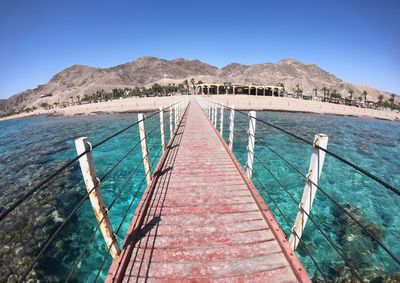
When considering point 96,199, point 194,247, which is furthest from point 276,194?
point 96,199

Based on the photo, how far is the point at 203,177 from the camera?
17.7 ft

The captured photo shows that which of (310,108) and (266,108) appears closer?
(266,108)

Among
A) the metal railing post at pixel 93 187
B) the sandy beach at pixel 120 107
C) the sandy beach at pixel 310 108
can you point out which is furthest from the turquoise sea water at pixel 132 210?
the sandy beach at pixel 310 108

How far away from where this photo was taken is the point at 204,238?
318cm

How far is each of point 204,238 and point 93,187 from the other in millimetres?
1646

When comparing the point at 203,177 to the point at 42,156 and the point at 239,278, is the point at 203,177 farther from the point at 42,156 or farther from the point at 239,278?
the point at 42,156

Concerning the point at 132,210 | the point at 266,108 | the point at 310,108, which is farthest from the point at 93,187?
the point at 310,108

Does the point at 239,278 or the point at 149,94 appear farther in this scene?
the point at 149,94

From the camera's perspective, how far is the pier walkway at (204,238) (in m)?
2.61

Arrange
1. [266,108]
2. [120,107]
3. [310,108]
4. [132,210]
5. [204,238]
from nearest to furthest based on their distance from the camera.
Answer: [204,238], [132,210], [266,108], [310,108], [120,107]

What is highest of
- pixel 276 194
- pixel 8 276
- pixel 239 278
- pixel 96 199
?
pixel 96 199

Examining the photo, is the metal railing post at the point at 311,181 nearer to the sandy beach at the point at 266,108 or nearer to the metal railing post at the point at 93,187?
the metal railing post at the point at 93,187

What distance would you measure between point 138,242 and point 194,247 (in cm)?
78

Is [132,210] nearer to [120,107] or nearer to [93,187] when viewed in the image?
[93,187]
